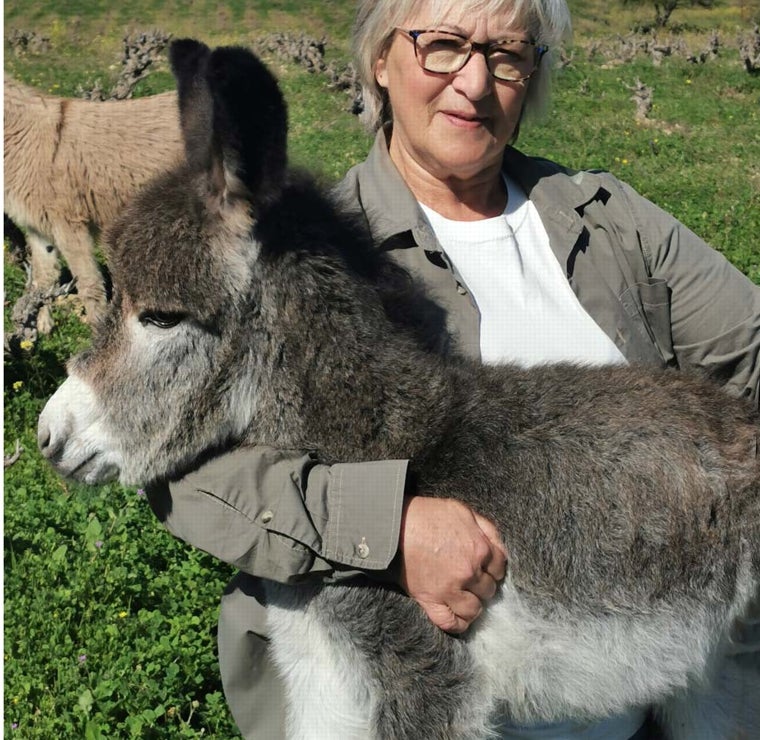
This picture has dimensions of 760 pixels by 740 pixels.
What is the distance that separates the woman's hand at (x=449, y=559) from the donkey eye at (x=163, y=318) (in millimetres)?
699

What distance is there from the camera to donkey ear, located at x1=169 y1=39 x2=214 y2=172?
6.89ft

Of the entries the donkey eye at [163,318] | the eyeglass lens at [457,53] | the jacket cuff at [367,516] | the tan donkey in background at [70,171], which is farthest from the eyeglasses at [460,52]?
the tan donkey in background at [70,171]

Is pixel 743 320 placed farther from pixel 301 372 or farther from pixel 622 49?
pixel 622 49

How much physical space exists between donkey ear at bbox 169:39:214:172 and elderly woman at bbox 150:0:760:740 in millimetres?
562

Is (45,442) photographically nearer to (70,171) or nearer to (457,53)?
(457,53)

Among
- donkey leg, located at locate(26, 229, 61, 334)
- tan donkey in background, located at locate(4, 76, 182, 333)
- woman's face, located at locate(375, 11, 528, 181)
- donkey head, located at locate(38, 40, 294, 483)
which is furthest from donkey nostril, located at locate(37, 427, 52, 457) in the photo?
donkey leg, located at locate(26, 229, 61, 334)

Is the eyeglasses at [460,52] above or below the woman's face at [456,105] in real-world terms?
above

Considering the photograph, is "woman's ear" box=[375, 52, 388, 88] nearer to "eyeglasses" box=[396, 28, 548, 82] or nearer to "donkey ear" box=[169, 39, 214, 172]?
"eyeglasses" box=[396, 28, 548, 82]

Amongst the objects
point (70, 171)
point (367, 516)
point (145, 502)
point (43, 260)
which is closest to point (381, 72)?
point (367, 516)

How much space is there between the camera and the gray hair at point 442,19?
8.70 ft

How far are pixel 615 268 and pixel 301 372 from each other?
1.06 m

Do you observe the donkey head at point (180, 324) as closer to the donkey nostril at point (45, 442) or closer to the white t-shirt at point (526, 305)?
the donkey nostril at point (45, 442)

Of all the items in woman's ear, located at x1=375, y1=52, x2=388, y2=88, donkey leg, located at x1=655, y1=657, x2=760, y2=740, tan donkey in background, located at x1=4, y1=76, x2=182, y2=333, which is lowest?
tan donkey in background, located at x1=4, y1=76, x2=182, y2=333

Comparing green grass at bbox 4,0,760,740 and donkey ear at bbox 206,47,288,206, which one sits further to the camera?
green grass at bbox 4,0,760,740
